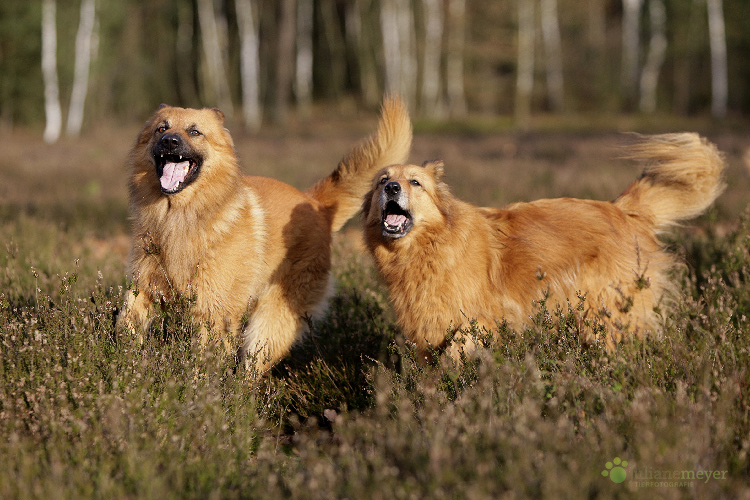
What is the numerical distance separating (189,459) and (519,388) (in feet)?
4.99

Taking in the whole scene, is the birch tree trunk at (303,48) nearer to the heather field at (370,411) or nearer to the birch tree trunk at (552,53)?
the birch tree trunk at (552,53)

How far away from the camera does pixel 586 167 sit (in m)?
12.2

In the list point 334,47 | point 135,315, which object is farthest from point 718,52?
point 135,315

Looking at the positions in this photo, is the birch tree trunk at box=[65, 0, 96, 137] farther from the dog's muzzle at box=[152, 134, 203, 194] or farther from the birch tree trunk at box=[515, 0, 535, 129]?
the dog's muzzle at box=[152, 134, 203, 194]

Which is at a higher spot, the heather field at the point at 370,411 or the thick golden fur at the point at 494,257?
the thick golden fur at the point at 494,257

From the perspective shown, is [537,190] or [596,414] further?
[537,190]

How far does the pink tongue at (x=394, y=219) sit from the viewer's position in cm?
392

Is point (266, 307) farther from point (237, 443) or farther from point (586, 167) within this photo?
point (586, 167)

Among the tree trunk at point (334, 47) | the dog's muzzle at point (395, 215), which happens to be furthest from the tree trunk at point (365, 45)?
the dog's muzzle at point (395, 215)

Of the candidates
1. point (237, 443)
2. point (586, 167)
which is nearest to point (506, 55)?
point (586, 167)

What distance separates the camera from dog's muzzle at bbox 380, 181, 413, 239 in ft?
12.8

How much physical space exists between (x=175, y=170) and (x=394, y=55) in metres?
24.8

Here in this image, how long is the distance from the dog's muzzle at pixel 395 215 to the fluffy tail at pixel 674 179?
63.5 inches

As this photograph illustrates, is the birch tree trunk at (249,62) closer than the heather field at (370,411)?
No
